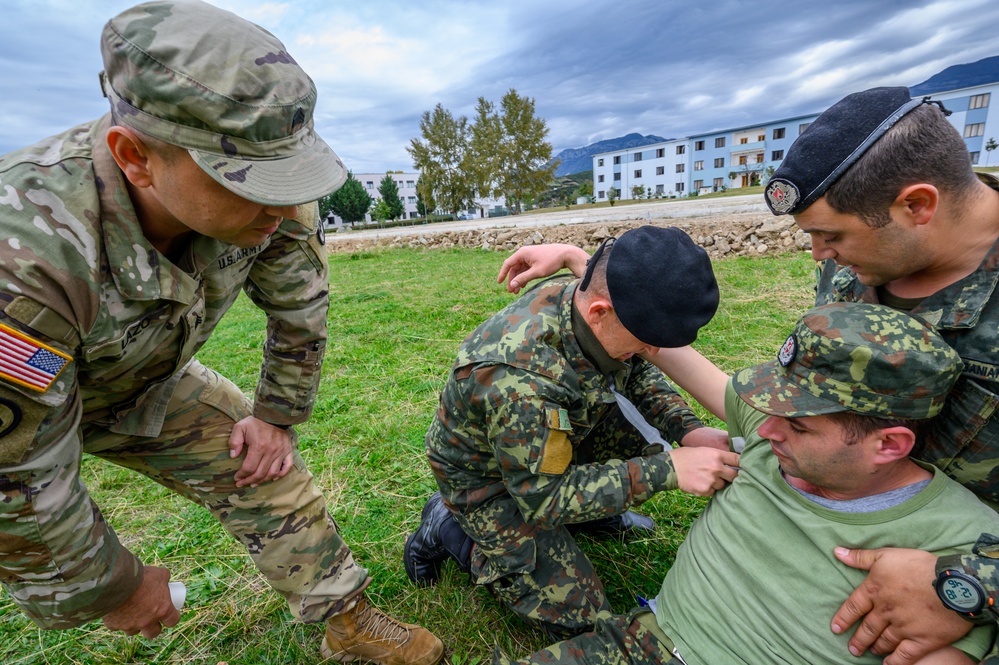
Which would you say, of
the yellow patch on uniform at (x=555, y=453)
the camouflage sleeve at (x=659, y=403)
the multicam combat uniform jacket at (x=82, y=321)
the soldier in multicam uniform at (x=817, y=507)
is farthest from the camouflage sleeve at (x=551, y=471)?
the multicam combat uniform jacket at (x=82, y=321)

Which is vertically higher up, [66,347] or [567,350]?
[66,347]

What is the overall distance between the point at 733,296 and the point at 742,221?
5.38 m

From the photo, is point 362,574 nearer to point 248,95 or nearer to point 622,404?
point 622,404

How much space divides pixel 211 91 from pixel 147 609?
172cm

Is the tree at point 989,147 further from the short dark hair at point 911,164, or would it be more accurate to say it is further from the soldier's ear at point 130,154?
the soldier's ear at point 130,154

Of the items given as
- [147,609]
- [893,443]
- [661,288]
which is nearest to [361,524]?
[147,609]

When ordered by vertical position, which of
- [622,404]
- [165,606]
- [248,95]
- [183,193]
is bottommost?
[165,606]

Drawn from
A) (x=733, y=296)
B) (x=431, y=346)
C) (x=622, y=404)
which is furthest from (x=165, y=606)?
(x=733, y=296)

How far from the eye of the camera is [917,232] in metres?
1.67

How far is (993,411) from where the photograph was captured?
1604 millimetres

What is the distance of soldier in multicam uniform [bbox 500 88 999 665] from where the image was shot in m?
1.59

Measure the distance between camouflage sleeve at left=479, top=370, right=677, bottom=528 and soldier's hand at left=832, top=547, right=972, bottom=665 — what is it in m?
0.70

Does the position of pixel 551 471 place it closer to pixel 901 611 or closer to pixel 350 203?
pixel 901 611

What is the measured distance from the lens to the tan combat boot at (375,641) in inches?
91.4
